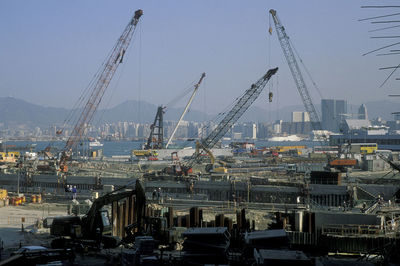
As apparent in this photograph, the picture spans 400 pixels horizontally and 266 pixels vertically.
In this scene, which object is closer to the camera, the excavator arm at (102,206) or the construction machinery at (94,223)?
the construction machinery at (94,223)

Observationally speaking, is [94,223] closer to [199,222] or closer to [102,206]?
[102,206]

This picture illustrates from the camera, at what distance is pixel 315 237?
1975 cm

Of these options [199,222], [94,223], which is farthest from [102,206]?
[199,222]

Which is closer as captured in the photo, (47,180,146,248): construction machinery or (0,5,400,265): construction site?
(0,5,400,265): construction site

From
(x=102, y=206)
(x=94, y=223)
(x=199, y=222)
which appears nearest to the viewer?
(x=94, y=223)

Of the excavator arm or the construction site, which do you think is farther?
the excavator arm

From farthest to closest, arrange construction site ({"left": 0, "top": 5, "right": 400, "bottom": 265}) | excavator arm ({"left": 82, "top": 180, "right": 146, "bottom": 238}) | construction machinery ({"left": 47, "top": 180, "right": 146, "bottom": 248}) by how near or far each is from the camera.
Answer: excavator arm ({"left": 82, "top": 180, "right": 146, "bottom": 238}), construction machinery ({"left": 47, "top": 180, "right": 146, "bottom": 248}), construction site ({"left": 0, "top": 5, "right": 400, "bottom": 265})

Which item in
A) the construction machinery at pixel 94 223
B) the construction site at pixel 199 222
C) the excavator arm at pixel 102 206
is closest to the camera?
the construction site at pixel 199 222

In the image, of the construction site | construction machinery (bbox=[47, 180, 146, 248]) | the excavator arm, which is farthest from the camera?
the excavator arm

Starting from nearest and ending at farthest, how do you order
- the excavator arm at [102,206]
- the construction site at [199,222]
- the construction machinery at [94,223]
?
the construction site at [199,222], the construction machinery at [94,223], the excavator arm at [102,206]

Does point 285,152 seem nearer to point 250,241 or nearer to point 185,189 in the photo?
point 185,189

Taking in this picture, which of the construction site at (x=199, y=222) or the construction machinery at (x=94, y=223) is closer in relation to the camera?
the construction site at (x=199, y=222)

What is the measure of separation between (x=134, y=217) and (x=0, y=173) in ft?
109

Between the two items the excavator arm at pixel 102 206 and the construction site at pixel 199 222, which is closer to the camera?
the construction site at pixel 199 222
